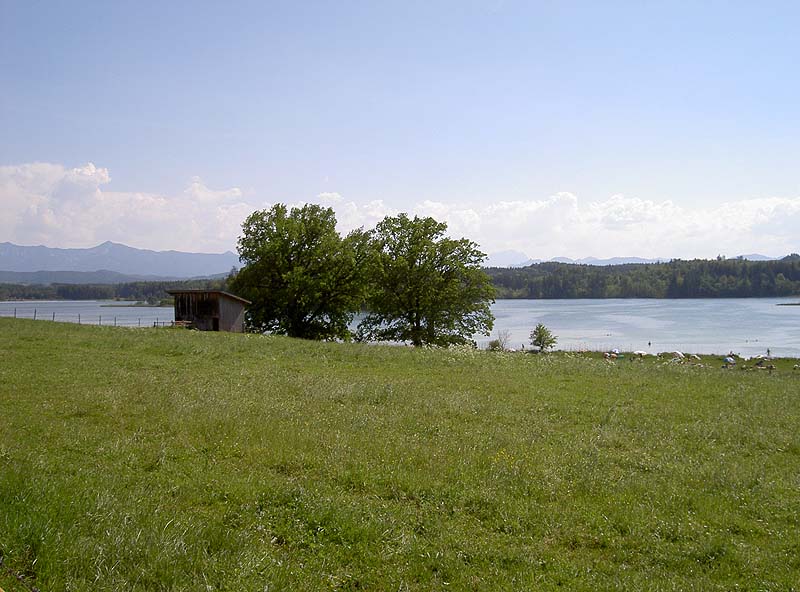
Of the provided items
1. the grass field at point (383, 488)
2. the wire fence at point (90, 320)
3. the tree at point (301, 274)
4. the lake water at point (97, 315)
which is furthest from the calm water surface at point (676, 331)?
the grass field at point (383, 488)

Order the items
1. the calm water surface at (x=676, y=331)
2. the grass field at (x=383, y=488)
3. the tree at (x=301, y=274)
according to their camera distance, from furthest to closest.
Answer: the calm water surface at (x=676, y=331)
the tree at (x=301, y=274)
the grass field at (x=383, y=488)

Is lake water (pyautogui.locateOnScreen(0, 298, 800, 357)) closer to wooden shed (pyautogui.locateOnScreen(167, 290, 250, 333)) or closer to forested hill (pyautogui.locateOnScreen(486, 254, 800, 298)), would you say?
wooden shed (pyautogui.locateOnScreen(167, 290, 250, 333))

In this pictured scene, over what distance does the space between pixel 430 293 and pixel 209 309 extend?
18.9 metres

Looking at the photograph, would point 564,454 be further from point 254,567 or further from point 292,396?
point 292,396

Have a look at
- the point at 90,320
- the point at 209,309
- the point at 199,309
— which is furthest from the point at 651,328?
the point at 90,320

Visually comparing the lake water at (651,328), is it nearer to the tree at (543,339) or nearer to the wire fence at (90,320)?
the wire fence at (90,320)

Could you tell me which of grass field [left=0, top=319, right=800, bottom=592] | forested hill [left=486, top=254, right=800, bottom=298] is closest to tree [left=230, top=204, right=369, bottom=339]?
grass field [left=0, top=319, right=800, bottom=592]

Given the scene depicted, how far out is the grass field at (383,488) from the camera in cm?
542

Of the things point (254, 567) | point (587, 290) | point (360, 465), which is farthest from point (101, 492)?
point (587, 290)

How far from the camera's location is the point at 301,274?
158 feet

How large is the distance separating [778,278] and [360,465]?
Answer: 198 m

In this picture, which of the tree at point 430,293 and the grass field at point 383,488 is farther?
the tree at point 430,293

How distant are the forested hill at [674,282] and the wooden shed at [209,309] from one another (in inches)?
4936

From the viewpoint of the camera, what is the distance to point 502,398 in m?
15.3
